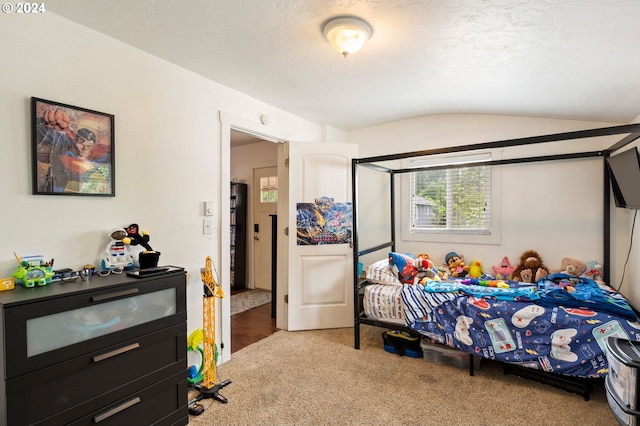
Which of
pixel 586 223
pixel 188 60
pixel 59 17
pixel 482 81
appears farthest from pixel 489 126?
pixel 59 17

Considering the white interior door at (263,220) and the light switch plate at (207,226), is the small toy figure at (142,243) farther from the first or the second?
the white interior door at (263,220)

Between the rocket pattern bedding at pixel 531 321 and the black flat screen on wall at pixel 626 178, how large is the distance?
735 mm

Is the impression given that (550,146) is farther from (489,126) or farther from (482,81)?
(482,81)

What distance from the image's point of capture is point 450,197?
3.71m

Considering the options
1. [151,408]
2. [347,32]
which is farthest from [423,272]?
[151,408]

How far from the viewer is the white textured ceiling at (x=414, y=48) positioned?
1.62m

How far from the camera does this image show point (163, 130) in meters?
2.28

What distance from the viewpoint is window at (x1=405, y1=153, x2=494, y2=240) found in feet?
11.5

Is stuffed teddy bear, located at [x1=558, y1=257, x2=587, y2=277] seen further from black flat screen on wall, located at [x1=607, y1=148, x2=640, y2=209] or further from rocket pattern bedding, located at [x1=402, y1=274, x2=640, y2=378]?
black flat screen on wall, located at [x1=607, y1=148, x2=640, y2=209]

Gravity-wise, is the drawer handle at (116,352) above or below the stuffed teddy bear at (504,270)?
below

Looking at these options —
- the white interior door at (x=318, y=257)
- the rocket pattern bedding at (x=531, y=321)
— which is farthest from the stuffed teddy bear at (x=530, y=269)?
the white interior door at (x=318, y=257)

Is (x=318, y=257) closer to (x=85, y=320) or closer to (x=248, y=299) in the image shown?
(x=248, y=299)

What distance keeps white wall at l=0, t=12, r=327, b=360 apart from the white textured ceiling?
0.49ft

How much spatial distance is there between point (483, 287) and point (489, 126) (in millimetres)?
1792
